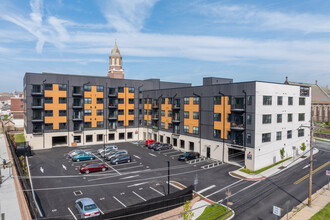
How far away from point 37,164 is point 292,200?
140 feet

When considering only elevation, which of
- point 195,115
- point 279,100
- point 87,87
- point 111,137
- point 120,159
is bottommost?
point 120,159

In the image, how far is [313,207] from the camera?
2598cm

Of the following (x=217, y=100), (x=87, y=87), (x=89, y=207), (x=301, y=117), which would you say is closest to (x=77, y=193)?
(x=89, y=207)

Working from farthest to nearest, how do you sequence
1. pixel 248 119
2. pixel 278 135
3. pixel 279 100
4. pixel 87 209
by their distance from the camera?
pixel 278 135, pixel 279 100, pixel 248 119, pixel 87 209

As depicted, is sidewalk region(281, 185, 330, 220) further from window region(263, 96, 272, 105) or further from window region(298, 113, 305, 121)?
window region(298, 113, 305, 121)

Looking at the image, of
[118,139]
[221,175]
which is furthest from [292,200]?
[118,139]

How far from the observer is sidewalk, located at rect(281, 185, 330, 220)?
24112 mm

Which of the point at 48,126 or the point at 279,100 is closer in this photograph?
the point at 279,100

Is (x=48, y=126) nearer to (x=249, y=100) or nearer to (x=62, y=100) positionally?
(x=62, y=100)

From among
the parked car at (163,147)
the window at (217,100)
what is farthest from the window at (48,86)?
the window at (217,100)

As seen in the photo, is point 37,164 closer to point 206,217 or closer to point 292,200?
point 206,217

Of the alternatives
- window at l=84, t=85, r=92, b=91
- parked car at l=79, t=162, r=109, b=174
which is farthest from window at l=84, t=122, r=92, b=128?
parked car at l=79, t=162, r=109, b=174

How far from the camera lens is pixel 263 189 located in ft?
101

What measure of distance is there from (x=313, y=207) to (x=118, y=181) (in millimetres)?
25728
